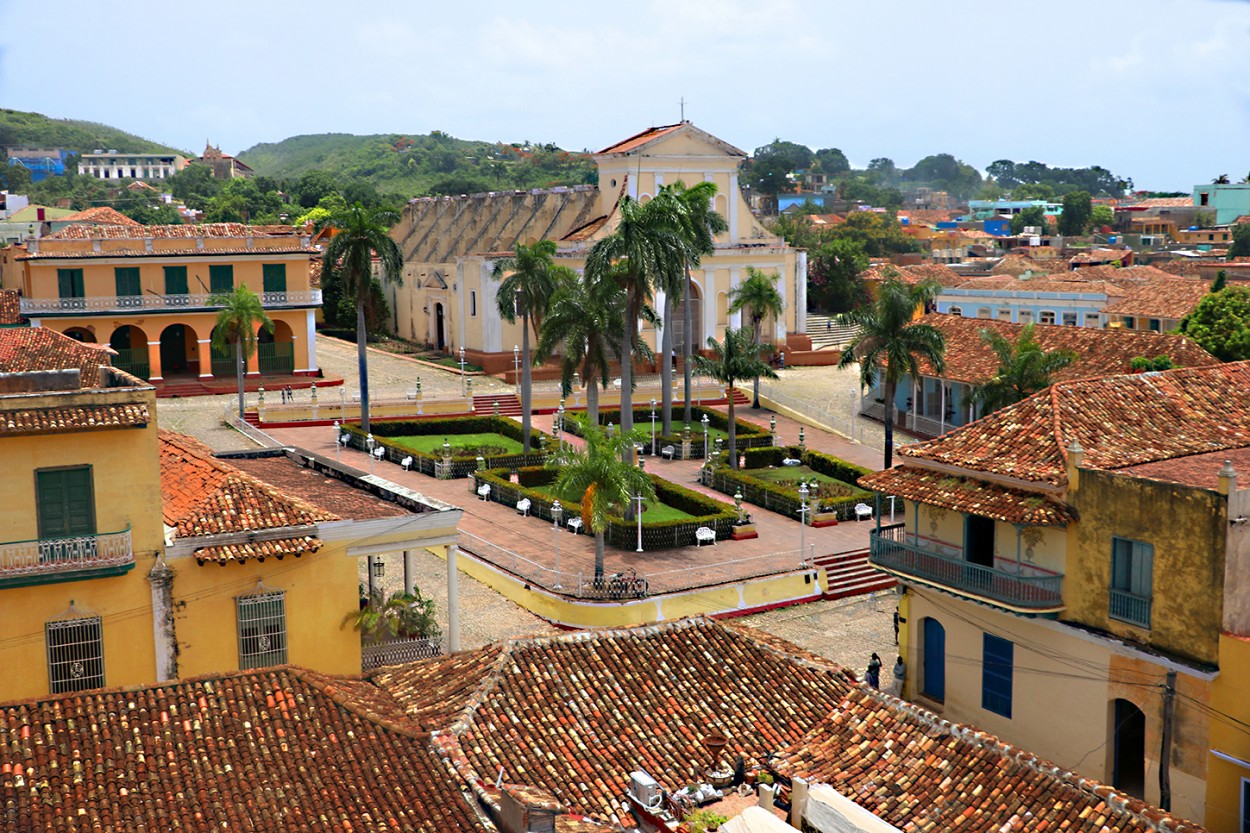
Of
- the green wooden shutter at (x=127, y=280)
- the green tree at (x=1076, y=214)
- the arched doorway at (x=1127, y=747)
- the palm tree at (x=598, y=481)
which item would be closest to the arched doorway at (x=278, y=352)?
the green wooden shutter at (x=127, y=280)

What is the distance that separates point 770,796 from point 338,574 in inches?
355

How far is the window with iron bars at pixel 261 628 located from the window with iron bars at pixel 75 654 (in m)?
2.10

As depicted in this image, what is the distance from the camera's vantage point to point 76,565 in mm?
20031

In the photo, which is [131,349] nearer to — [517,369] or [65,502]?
[517,369]

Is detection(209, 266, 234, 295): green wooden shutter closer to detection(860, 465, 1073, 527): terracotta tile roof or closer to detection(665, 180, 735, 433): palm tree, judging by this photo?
detection(665, 180, 735, 433): palm tree

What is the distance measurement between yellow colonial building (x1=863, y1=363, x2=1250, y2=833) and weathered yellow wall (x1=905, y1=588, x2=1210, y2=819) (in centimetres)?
3

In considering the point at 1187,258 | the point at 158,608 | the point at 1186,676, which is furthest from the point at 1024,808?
the point at 1187,258

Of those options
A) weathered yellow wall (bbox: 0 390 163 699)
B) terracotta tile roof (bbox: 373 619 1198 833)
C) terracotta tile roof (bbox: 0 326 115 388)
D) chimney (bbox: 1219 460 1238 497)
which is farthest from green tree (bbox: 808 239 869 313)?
Result: weathered yellow wall (bbox: 0 390 163 699)

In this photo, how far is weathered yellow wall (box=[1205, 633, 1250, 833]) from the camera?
19.4 meters

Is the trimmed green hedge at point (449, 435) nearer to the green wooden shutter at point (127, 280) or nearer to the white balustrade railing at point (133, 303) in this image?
the white balustrade railing at point (133, 303)

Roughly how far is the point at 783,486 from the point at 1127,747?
1867 cm

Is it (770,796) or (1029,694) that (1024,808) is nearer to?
(770,796)

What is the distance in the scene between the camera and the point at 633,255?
37781 mm

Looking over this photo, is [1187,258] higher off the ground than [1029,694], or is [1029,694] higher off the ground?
[1187,258]
